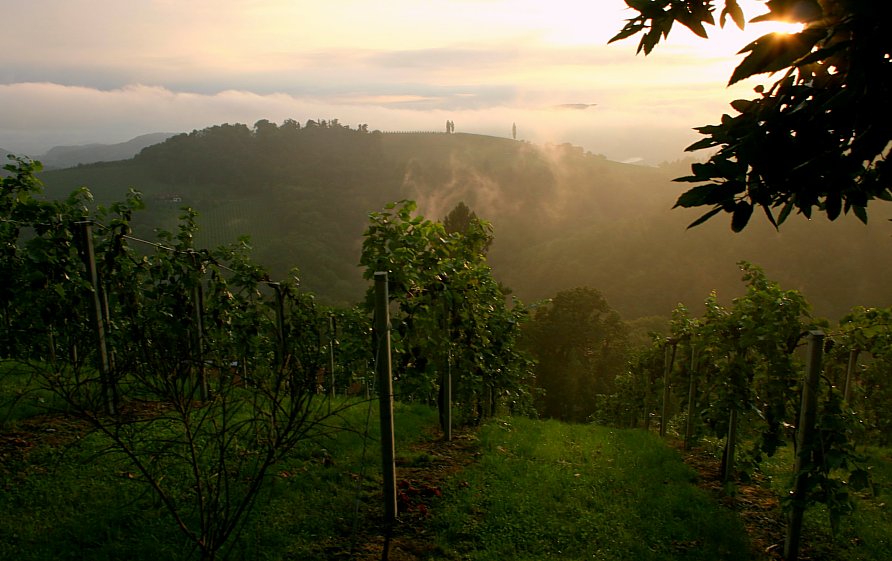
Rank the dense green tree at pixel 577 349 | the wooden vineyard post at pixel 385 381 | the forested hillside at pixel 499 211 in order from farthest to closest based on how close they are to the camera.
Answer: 1. the forested hillside at pixel 499 211
2. the dense green tree at pixel 577 349
3. the wooden vineyard post at pixel 385 381

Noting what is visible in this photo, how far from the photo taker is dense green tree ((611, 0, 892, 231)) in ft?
4.14

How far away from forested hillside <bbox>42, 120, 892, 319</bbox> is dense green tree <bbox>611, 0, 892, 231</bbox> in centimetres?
7086

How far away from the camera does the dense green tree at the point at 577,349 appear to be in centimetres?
3150

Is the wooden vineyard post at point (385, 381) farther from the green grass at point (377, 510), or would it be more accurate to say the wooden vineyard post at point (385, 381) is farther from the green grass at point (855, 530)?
the green grass at point (855, 530)

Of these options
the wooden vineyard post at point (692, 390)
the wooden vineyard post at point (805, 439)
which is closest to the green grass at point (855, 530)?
the wooden vineyard post at point (805, 439)

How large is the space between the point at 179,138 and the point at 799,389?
127022 mm

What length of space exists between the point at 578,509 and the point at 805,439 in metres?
1.90

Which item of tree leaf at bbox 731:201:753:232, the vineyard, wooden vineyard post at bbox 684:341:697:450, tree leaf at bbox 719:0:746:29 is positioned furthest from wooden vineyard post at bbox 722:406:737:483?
tree leaf at bbox 719:0:746:29

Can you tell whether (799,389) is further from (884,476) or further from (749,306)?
(884,476)

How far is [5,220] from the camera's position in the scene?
5.38m

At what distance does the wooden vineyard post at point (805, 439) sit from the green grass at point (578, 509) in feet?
1.22

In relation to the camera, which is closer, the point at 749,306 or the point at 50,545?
the point at 50,545

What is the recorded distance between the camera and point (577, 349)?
108 ft

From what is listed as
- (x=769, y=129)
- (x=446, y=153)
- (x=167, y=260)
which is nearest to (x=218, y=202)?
(x=446, y=153)
